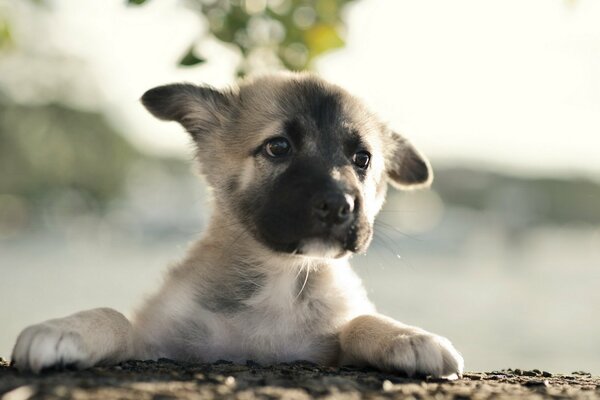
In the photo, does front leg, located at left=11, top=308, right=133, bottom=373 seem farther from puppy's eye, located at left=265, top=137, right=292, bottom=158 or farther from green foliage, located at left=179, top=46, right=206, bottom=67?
green foliage, located at left=179, top=46, right=206, bottom=67

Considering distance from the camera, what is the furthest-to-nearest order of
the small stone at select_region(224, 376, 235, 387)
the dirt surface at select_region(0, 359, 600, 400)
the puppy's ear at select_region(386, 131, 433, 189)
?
the puppy's ear at select_region(386, 131, 433, 189), the small stone at select_region(224, 376, 235, 387), the dirt surface at select_region(0, 359, 600, 400)

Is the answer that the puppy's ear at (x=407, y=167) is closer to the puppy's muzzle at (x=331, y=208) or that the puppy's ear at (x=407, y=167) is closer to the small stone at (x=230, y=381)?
the puppy's muzzle at (x=331, y=208)

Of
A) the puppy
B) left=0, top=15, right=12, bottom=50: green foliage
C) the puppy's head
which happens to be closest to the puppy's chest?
the puppy

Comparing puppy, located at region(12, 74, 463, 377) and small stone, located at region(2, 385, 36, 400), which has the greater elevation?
puppy, located at region(12, 74, 463, 377)


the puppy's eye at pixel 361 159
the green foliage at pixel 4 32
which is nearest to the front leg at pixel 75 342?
the puppy's eye at pixel 361 159

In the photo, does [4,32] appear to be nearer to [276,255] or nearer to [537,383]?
[276,255]

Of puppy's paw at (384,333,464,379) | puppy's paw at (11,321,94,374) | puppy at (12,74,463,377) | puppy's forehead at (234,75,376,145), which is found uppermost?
puppy's forehead at (234,75,376,145)

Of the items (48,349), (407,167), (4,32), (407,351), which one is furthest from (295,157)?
(4,32)

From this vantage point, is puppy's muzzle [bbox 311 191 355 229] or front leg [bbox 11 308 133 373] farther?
puppy's muzzle [bbox 311 191 355 229]
